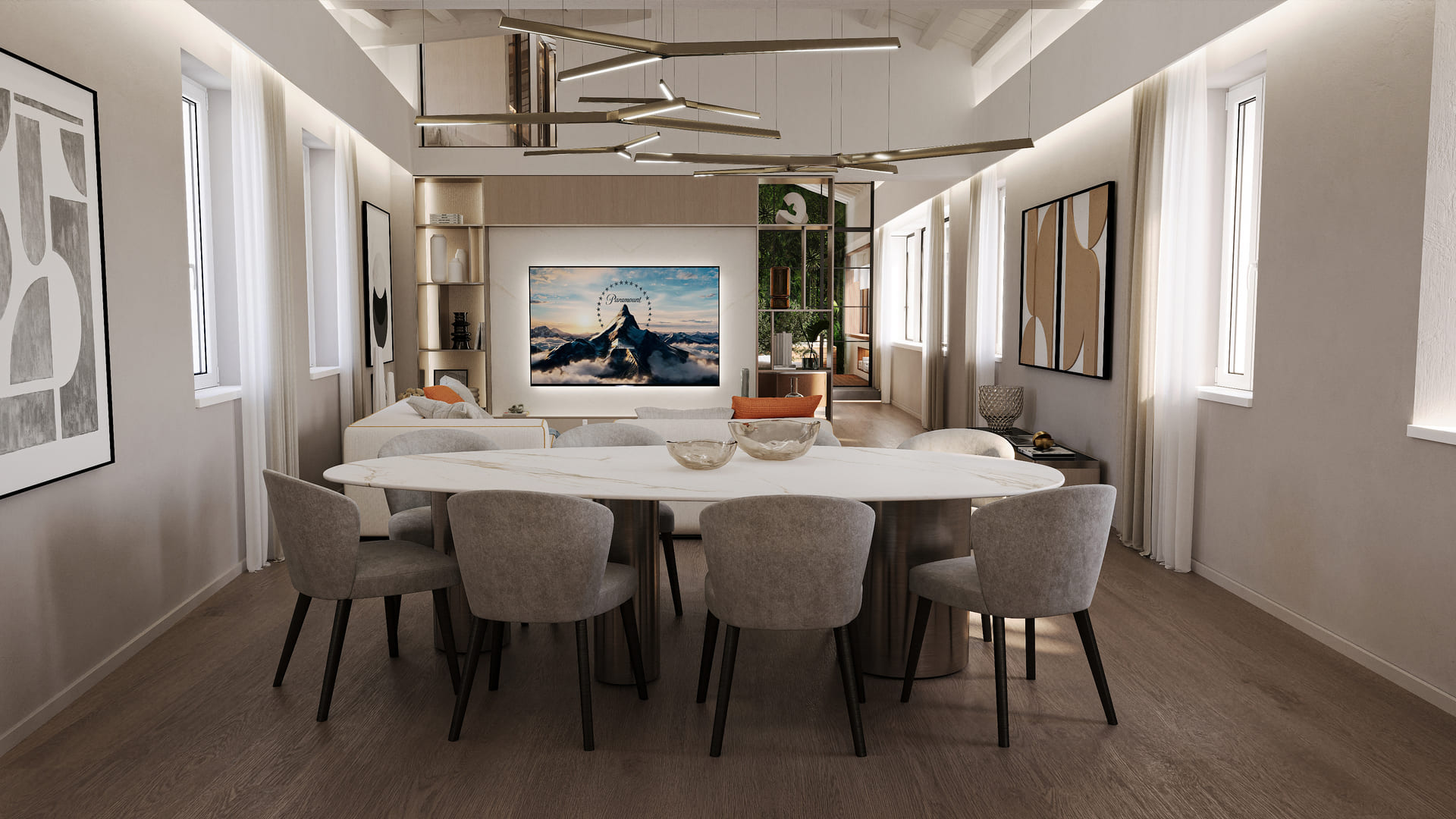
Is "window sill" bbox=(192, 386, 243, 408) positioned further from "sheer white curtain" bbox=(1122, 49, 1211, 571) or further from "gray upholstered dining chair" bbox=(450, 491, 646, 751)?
"sheer white curtain" bbox=(1122, 49, 1211, 571)

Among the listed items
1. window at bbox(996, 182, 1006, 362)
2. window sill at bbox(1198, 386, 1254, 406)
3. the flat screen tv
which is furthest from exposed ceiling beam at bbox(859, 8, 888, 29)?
window sill at bbox(1198, 386, 1254, 406)

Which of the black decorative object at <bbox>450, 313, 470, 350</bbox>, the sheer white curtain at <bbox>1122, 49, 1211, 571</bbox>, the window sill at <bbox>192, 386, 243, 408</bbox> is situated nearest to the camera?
the window sill at <bbox>192, 386, 243, 408</bbox>

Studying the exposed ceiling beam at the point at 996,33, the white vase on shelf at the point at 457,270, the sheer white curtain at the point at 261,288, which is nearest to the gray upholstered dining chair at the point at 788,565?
the sheer white curtain at the point at 261,288

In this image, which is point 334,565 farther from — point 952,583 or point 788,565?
point 952,583

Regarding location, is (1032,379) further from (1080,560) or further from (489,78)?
(489,78)

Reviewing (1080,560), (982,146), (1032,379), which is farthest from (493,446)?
(1032,379)

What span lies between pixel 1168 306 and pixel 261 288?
4.72 m

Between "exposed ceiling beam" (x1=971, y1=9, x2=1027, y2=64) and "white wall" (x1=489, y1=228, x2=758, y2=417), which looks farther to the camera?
"white wall" (x1=489, y1=228, x2=758, y2=417)

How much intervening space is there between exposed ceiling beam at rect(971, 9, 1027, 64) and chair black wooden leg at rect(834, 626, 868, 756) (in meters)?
5.89

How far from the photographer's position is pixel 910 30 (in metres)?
9.13

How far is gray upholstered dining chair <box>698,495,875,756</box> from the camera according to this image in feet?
8.59

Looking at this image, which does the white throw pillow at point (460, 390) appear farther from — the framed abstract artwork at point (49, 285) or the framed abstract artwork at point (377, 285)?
the framed abstract artwork at point (49, 285)

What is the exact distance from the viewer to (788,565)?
2.65 meters

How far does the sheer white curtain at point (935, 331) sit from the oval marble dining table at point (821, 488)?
21.4ft
